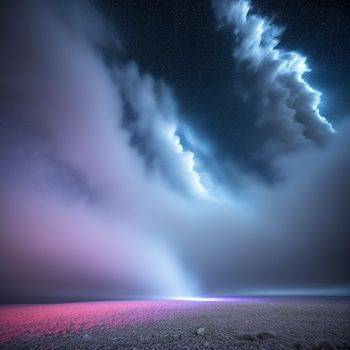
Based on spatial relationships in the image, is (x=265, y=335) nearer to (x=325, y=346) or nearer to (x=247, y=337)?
(x=247, y=337)

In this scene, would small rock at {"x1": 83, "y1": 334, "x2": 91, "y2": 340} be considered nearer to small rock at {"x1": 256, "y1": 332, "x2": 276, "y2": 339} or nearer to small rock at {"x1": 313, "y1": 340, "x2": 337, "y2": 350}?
small rock at {"x1": 256, "y1": 332, "x2": 276, "y2": 339}

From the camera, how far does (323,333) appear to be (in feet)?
40.3

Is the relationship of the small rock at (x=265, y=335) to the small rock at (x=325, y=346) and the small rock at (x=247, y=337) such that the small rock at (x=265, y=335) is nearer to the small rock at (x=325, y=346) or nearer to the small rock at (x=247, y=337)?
the small rock at (x=247, y=337)

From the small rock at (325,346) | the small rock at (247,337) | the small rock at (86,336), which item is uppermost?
the small rock at (247,337)

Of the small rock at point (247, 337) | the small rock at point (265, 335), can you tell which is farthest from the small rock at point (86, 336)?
the small rock at point (265, 335)

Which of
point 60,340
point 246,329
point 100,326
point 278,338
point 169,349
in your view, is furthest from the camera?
point 100,326

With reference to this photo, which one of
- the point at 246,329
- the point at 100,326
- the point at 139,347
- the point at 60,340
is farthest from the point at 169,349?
the point at 100,326

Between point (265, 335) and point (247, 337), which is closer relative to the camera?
point (247, 337)

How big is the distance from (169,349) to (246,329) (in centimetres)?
631

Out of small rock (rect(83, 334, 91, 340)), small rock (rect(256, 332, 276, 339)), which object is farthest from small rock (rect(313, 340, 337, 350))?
small rock (rect(83, 334, 91, 340))

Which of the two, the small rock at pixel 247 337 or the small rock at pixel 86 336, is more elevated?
the small rock at pixel 247 337

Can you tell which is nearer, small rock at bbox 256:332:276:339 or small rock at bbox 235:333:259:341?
small rock at bbox 235:333:259:341

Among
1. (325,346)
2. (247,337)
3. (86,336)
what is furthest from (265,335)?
(86,336)

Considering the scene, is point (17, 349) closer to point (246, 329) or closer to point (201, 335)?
→ point (201, 335)
